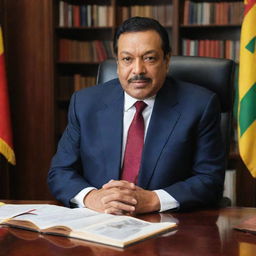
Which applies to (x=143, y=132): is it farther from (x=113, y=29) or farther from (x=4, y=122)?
(x=113, y=29)

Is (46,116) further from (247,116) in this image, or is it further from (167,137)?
(167,137)

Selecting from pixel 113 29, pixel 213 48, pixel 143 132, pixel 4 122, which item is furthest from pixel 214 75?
pixel 113 29

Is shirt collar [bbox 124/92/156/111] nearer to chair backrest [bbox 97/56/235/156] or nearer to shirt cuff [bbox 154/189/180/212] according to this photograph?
chair backrest [bbox 97/56/235/156]

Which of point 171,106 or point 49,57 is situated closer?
point 171,106

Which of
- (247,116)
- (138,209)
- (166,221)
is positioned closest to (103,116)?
(138,209)

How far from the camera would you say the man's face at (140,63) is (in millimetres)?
1948

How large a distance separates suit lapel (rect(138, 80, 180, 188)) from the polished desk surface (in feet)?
1.74

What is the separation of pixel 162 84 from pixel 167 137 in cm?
27

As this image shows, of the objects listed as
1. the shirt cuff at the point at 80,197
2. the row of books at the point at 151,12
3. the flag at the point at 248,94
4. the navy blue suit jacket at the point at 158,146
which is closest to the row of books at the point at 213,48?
the row of books at the point at 151,12

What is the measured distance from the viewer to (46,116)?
13.5 feet

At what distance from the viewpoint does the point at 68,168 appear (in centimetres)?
194

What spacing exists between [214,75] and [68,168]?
74 centimetres

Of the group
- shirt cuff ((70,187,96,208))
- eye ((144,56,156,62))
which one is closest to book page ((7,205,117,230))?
shirt cuff ((70,187,96,208))

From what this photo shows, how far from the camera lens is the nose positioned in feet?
6.35
